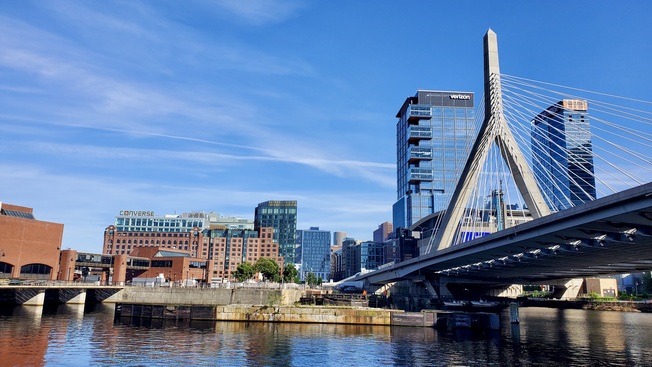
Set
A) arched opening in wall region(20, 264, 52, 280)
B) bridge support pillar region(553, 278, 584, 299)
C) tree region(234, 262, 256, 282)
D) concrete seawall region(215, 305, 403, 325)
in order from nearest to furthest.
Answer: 1. concrete seawall region(215, 305, 403, 325)
2. arched opening in wall region(20, 264, 52, 280)
3. tree region(234, 262, 256, 282)
4. bridge support pillar region(553, 278, 584, 299)

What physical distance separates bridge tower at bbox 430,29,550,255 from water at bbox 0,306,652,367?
16.2 m

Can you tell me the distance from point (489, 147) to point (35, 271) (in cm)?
8659

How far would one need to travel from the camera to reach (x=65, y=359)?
34812 mm

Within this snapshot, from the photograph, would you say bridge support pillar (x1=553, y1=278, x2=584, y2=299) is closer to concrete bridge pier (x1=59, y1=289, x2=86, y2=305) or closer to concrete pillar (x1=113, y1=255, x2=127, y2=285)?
concrete pillar (x1=113, y1=255, x2=127, y2=285)

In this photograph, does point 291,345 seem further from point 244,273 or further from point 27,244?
point 244,273

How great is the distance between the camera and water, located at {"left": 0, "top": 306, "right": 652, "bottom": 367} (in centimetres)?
3641

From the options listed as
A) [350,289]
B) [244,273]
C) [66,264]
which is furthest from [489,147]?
[350,289]

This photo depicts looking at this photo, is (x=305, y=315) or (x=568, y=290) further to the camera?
(x=568, y=290)

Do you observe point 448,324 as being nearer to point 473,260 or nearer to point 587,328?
point 473,260

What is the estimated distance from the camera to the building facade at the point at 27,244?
88062 millimetres

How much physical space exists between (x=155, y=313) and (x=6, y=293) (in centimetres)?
3128

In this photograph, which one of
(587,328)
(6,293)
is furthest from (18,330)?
(587,328)

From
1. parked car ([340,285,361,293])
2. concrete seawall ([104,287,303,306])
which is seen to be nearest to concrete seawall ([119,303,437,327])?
concrete seawall ([104,287,303,306])

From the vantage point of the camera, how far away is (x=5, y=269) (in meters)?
87.8
